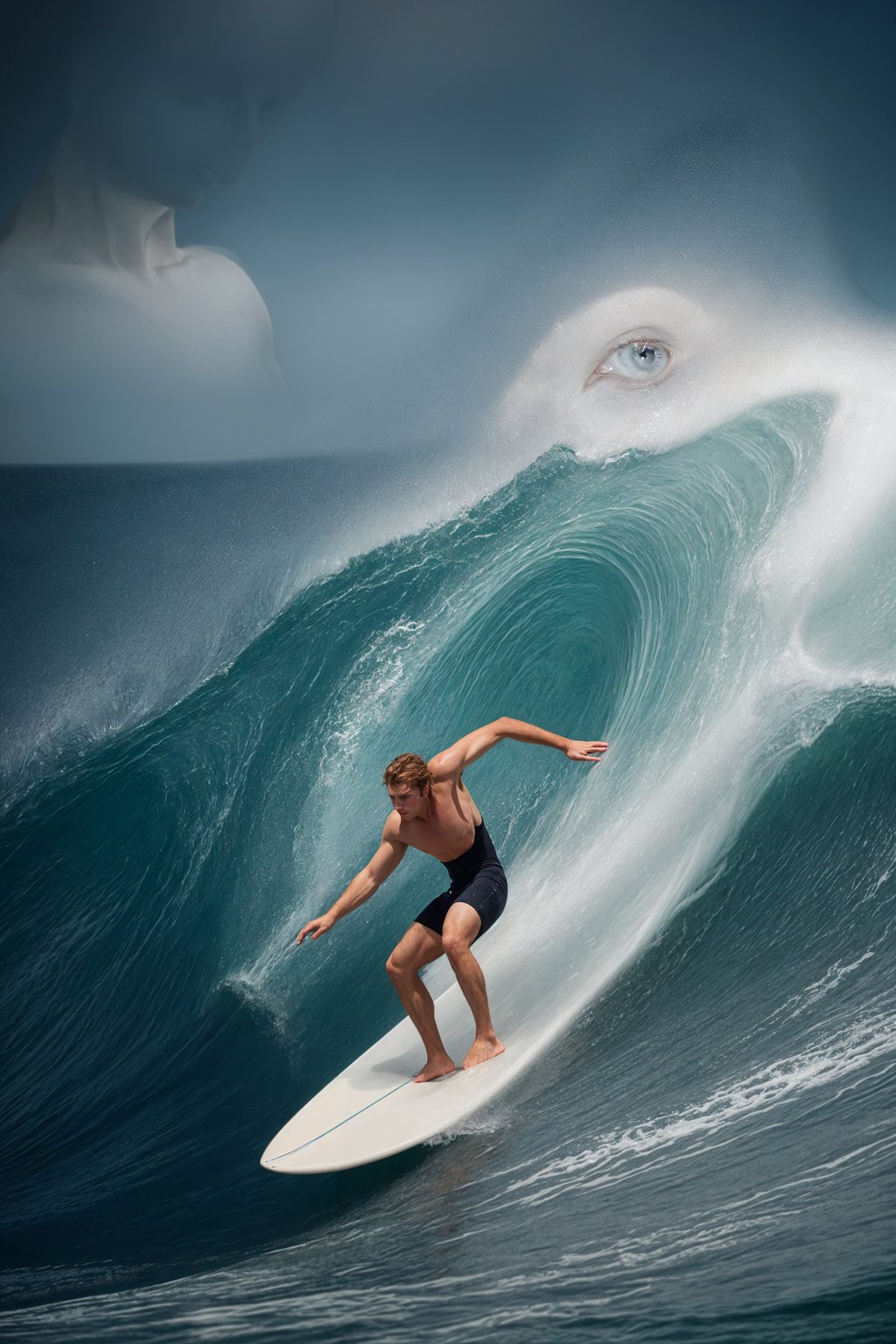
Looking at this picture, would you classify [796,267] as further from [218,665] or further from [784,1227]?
[784,1227]

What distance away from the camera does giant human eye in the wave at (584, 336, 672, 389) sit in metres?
6.72

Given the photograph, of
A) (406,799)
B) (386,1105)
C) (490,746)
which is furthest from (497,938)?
(406,799)

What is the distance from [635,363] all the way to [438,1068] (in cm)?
503

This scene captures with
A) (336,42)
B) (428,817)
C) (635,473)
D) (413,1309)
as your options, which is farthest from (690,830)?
(336,42)

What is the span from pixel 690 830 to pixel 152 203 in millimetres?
9874

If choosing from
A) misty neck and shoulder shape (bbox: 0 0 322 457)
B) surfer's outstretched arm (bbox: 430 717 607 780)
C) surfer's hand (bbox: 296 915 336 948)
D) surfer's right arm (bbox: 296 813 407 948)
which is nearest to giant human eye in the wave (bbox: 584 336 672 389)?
surfer's outstretched arm (bbox: 430 717 607 780)

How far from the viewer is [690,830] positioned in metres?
3.74

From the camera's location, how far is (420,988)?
3057 millimetres

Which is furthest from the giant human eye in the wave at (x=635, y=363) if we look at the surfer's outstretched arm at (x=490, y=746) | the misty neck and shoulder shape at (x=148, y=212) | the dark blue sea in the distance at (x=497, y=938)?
the misty neck and shoulder shape at (x=148, y=212)

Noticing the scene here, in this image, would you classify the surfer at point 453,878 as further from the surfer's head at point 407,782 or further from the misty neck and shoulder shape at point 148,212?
the misty neck and shoulder shape at point 148,212

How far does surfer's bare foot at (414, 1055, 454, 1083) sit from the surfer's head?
73 centimetres

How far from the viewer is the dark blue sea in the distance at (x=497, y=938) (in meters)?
2.05

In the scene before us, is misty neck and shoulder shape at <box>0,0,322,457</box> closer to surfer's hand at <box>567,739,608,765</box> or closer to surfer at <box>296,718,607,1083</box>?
surfer at <box>296,718,607,1083</box>

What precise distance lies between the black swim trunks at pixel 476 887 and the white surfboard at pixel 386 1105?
41cm
